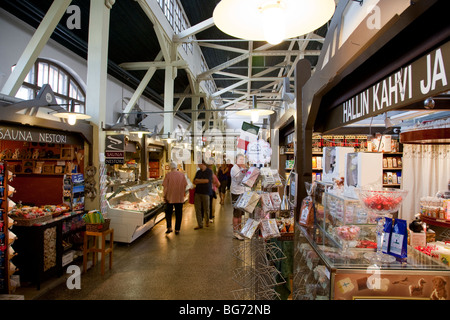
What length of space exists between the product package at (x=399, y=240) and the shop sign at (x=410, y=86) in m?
0.82

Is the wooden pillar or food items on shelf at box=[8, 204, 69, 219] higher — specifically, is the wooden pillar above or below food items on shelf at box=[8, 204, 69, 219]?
above

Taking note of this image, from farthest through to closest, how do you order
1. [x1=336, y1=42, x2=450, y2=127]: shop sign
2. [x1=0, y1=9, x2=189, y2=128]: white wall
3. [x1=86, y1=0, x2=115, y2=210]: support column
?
[x1=86, y1=0, x2=115, y2=210]: support column → [x1=0, y1=9, x2=189, y2=128]: white wall → [x1=336, y1=42, x2=450, y2=127]: shop sign

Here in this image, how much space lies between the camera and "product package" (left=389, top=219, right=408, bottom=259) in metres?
1.88

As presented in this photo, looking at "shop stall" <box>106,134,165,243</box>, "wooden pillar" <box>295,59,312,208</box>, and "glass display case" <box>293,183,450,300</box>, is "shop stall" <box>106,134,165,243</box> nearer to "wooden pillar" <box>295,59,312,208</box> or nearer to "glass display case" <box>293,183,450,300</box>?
"wooden pillar" <box>295,59,312,208</box>

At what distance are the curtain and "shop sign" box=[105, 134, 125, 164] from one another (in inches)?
231

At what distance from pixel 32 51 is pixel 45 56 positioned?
2.11 metres

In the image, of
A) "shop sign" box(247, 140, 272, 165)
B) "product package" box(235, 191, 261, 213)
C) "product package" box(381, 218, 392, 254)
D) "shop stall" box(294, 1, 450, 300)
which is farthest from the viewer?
"shop sign" box(247, 140, 272, 165)

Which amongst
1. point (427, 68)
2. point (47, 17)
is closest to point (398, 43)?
point (427, 68)

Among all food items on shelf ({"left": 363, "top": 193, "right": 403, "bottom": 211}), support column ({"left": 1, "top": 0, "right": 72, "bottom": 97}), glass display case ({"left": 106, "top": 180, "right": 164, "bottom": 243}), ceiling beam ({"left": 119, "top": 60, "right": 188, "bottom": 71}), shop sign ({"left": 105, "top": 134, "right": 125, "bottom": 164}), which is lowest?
glass display case ({"left": 106, "top": 180, "right": 164, "bottom": 243})

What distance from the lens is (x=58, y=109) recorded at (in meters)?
4.23

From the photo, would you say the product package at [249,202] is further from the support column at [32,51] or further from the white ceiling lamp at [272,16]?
the support column at [32,51]

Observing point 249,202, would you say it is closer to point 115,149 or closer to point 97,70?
point 115,149

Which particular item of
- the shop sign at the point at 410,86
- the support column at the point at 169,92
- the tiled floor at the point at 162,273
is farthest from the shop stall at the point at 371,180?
the support column at the point at 169,92

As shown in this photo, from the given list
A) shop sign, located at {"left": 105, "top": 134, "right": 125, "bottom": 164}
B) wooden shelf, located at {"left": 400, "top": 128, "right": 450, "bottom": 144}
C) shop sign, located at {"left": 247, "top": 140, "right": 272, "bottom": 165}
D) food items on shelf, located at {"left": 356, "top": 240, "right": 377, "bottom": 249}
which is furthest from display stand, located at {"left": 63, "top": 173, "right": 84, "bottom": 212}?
wooden shelf, located at {"left": 400, "top": 128, "right": 450, "bottom": 144}
